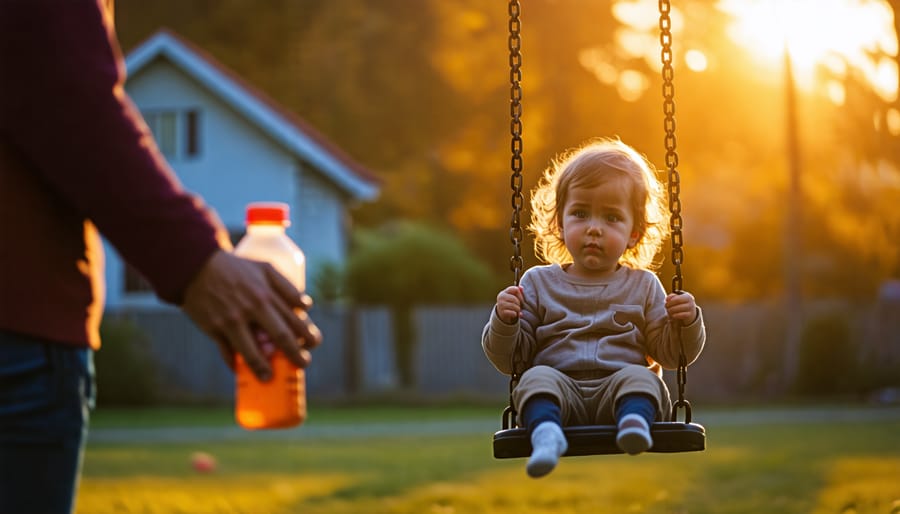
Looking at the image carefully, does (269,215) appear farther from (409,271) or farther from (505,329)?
(409,271)

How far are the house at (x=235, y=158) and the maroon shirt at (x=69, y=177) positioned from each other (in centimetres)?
2497

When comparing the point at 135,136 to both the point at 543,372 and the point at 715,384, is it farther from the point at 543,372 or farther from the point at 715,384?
the point at 715,384

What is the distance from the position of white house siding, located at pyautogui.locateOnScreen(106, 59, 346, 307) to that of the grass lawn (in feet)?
40.9

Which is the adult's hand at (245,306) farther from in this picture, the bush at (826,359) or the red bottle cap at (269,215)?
the bush at (826,359)

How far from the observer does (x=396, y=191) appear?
38938mm

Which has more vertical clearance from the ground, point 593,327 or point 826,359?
point 593,327

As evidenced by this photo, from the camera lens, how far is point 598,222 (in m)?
4.48

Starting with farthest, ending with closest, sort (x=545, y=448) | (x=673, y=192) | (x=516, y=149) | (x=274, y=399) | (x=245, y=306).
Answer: (x=516, y=149)
(x=673, y=192)
(x=545, y=448)
(x=274, y=399)
(x=245, y=306)

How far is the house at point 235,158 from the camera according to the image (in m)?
27.3

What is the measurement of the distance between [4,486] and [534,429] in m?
1.97

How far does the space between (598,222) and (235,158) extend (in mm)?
24132

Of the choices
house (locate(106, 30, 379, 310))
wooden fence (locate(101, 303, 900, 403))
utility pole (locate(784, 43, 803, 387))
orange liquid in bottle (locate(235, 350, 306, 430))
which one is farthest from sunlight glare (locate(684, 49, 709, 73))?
orange liquid in bottle (locate(235, 350, 306, 430))

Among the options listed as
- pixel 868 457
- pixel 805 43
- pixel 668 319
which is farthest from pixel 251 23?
pixel 668 319

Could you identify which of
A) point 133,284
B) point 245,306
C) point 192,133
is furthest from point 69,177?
point 192,133
